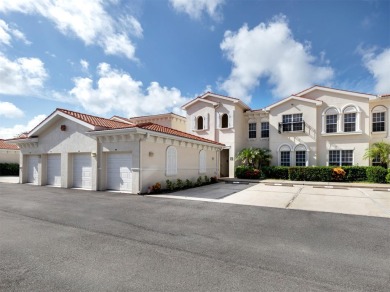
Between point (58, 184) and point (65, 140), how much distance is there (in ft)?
10.4

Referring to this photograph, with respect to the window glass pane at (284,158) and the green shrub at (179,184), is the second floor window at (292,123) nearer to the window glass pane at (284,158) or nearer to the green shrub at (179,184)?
the window glass pane at (284,158)

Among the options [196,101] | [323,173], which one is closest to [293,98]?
[323,173]

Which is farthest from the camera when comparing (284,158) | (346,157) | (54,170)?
(284,158)

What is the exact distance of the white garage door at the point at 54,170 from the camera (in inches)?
617

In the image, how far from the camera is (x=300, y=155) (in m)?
20.2

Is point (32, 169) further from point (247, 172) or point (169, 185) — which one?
point (247, 172)

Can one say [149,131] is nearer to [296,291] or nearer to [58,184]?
[58,184]

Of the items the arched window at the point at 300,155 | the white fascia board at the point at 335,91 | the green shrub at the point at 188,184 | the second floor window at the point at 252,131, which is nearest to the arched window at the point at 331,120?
the white fascia board at the point at 335,91

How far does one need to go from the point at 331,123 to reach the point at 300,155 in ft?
12.1

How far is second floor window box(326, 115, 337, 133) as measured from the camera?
19.3 metres

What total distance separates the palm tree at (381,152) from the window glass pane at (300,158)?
4.44 meters

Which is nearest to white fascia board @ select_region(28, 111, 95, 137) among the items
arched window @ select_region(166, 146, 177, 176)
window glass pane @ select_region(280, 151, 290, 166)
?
arched window @ select_region(166, 146, 177, 176)

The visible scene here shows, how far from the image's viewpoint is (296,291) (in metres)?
3.27

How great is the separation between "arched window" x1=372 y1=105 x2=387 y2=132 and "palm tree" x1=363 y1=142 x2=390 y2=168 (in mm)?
1517
